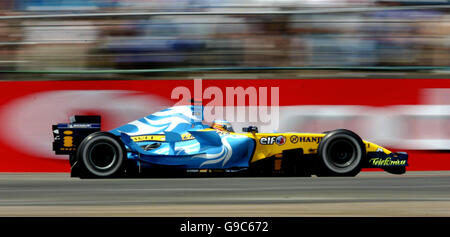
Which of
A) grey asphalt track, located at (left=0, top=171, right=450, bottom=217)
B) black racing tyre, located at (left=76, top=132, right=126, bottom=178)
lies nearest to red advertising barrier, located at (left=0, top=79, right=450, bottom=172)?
grey asphalt track, located at (left=0, top=171, right=450, bottom=217)

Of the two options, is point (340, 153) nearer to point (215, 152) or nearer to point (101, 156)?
point (215, 152)

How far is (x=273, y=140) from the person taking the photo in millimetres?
7199

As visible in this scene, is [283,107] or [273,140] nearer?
[273,140]

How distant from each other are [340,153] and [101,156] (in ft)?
8.70

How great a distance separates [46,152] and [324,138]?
3710 millimetres

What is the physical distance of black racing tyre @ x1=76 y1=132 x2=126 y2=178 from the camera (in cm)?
728

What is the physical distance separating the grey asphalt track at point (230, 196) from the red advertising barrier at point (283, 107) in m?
0.93

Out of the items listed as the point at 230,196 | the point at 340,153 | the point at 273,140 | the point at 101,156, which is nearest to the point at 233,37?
the point at 273,140

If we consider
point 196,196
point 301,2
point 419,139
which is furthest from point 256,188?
point 301,2

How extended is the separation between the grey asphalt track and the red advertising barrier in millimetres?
930

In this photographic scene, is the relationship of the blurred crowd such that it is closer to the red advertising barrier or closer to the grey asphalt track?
the red advertising barrier

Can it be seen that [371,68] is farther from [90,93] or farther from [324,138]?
[90,93]

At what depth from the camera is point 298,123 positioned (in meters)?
8.61

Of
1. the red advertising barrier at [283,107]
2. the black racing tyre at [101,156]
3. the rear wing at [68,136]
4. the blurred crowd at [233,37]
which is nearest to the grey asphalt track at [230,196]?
the black racing tyre at [101,156]
